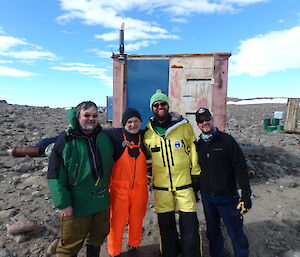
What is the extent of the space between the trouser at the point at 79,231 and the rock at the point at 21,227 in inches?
45.6

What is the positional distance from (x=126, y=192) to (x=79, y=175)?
63 cm

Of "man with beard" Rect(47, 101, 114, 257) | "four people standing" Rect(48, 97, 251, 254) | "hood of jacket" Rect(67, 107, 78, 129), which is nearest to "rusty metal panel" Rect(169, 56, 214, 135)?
"four people standing" Rect(48, 97, 251, 254)

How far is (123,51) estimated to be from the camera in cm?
590

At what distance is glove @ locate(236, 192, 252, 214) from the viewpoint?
296 cm

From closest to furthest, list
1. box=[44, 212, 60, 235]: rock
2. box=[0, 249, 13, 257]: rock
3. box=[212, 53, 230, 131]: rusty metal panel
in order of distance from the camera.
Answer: box=[0, 249, 13, 257]: rock
box=[44, 212, 60, 235]: rock
box=[212, 53, 230, 131]: rusty metal panel

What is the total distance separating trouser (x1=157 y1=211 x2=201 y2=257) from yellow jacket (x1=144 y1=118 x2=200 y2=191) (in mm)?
364

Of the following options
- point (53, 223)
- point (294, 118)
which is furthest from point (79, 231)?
point (294, 118)

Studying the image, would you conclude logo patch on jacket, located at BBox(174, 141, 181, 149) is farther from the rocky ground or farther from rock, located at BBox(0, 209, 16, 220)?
rock, located at BBox(0, 209, 16, 220)

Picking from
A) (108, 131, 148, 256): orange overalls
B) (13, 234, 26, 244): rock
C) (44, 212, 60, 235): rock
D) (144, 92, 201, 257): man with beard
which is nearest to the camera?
(108, 131, 148, 256): orange overalls

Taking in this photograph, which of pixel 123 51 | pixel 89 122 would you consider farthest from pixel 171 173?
pixel 123 51

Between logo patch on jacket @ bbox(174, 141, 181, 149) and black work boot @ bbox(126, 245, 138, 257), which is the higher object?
logo patch on jacket @ bbox(174, 141, 181, 149)

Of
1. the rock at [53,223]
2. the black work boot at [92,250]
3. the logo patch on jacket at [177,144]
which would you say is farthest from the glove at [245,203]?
the rock at [53,223]

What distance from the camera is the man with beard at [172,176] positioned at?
120 inches

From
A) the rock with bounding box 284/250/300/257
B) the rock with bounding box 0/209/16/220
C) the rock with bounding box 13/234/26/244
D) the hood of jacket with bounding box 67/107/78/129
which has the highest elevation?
the hood of jacket with bounding box 67/107/78/129
